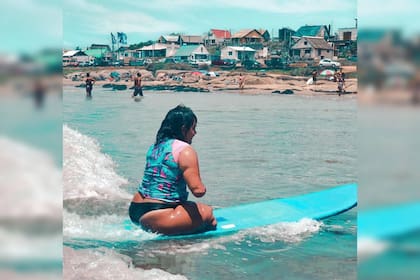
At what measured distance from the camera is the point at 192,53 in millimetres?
4703

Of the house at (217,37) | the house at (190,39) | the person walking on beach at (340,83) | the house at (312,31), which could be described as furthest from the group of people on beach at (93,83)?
the person walking on beach at (340,83)

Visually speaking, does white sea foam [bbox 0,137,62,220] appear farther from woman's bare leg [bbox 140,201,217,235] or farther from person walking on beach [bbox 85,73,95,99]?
person walking on beach [bbox 85,73,95,99]

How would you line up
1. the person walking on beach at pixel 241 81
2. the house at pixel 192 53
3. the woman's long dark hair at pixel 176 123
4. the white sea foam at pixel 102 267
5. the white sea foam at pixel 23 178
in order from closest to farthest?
the white sea foam at pixel 23 178 < the white sea foam at pixel 102 267 < the woman's long dark hair at pixel 176 123 < the house at pixel 192 53 < the person walking on beach at pixel 241 81

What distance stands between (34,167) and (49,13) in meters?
0.86

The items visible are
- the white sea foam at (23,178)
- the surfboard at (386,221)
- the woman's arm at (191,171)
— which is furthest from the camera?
the woman's arm at (191,171)

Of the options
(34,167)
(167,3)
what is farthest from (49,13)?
(167,3)

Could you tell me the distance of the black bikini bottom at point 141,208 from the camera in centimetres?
443

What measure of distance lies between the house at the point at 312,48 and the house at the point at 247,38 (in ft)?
0.90

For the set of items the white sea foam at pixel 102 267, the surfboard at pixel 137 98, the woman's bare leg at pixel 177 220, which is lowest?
the white sea foam at pixel 102 267

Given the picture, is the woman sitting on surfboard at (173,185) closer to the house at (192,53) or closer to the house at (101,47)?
the house at (192,53)

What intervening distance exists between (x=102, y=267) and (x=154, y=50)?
168 cm

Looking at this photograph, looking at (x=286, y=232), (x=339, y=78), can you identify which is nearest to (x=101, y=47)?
(x=339, y=78)

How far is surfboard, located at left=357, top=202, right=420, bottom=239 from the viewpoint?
279 cm

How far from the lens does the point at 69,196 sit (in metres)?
4.59
